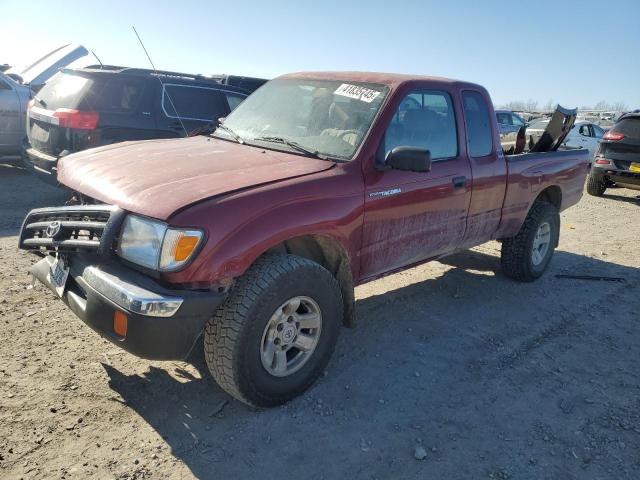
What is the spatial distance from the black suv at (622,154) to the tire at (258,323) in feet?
31.1

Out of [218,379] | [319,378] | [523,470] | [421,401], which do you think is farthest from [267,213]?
[523,470]

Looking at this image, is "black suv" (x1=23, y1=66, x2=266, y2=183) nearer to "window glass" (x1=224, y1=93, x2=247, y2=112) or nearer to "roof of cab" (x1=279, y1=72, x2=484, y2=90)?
"window glass" (x1=224, y1=93, x2=247, y2=112)

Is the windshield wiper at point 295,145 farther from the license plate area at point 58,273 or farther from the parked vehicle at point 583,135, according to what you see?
the parked vehicle at point 583,135

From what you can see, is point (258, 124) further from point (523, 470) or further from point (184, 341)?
point (523, 470)

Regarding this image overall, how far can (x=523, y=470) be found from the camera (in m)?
2.68

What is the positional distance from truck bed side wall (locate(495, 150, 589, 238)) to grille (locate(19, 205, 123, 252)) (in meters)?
3.50

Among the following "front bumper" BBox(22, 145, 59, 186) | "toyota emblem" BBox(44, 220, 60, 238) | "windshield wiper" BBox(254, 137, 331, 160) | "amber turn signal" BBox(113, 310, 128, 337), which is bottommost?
"amber turn signal" BBox(113, 310, 128, 337)

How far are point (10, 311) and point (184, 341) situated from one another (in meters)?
2.14

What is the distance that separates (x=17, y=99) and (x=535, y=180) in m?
8.05

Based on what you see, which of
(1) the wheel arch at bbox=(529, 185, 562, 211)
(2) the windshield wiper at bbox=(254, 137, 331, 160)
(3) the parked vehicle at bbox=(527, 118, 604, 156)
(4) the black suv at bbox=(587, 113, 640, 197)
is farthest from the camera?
(3) the parked vehicle at bbox=(527, 118, 604, 156)

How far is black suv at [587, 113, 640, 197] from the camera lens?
10.2m

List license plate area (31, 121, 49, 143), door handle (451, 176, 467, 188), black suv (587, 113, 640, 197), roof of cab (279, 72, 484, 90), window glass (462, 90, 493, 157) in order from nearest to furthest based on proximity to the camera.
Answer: roof of cab (279, 72, 484, 90) < door handle (451, 176, 467, 188) < window glass (462, 90, 493, 157) < license plate area (31, 121, 49, 143) < black suv (587, 113, 640, 197)

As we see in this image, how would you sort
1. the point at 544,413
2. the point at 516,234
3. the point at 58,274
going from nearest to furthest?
1. the point at 58,274
2. the point at 544,413
3. the point at 516,234

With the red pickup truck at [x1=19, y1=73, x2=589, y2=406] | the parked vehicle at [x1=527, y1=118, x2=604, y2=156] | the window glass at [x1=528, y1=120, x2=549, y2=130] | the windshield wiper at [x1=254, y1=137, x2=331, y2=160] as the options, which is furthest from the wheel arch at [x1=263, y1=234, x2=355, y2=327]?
the window glass at [x1=528, y1=120, x2=549, y2=130]
